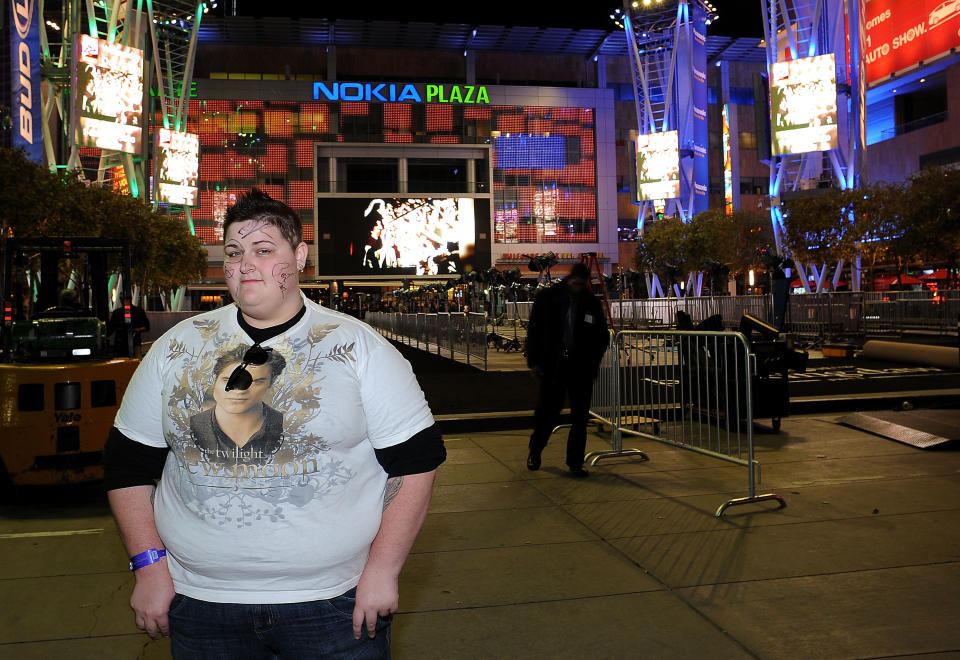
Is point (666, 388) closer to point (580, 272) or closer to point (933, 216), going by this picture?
point (580, 272)

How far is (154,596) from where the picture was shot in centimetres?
226

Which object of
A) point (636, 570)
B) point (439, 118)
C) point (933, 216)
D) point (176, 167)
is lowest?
point (636, 570)

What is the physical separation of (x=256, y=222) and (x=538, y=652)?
256cm

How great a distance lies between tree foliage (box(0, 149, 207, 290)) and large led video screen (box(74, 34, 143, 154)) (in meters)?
2.77

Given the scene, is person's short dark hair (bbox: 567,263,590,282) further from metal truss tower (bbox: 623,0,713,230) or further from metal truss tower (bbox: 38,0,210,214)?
metal truss tower (bbox: 623,0,713,230)

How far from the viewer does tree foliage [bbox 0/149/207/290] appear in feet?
71.2

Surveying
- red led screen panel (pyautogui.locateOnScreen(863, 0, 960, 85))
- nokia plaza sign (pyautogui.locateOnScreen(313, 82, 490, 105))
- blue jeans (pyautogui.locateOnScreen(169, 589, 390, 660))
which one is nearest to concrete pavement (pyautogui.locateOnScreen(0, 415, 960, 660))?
blue jeans (pyautogui.locateOnScreen(169, 589, 390, 660))

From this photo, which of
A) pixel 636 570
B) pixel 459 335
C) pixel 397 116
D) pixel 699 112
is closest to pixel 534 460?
pixel 636 570

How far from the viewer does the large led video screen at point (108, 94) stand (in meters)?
34.0

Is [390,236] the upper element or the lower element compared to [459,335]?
upper

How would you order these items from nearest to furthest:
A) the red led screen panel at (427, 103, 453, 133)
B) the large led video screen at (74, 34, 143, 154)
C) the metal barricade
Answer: the metal barricade → the large led video screen at (74, 34, 143, 154) → the red led screen panel at (427, 103, 453, 133)

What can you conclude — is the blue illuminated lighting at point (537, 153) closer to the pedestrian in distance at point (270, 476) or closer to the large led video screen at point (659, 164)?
the large led video screen at point (659, 164)

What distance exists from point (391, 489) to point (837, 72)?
44.5m

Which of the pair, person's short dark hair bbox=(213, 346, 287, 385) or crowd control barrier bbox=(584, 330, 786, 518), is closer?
person's short dark hair bbox=(213, 346, 287, 385)
